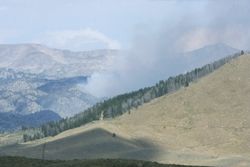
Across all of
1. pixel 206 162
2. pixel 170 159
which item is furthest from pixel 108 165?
pixel 170 159

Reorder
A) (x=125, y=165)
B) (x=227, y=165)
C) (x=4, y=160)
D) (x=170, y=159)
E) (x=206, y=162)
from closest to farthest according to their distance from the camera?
(x=125, y=165) < (x=4, y=160) < (x=227, y=165) < (x=206, y=162) < (x=170, y=159)

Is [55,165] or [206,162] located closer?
[55,165]

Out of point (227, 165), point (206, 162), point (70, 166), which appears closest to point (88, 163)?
point (70, 166)

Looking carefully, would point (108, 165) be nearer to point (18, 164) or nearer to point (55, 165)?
point (55, 165)

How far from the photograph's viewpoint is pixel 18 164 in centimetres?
5962

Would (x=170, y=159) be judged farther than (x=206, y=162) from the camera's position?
Yes

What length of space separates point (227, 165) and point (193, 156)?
39.4 m

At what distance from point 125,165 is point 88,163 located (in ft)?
13.5

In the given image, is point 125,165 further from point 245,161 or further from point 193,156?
point 193,156

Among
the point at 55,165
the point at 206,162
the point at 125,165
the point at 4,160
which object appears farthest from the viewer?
the point at 206,162

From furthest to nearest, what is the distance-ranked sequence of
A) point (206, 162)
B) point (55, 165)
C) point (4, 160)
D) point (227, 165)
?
point (206, 162), point (227, 165), point (4, 160), point (55, 165)

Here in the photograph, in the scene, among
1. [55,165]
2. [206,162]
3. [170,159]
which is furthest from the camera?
[170,159]

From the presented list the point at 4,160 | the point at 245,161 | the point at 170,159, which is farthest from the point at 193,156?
the point at 4,160

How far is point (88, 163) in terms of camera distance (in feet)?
180
